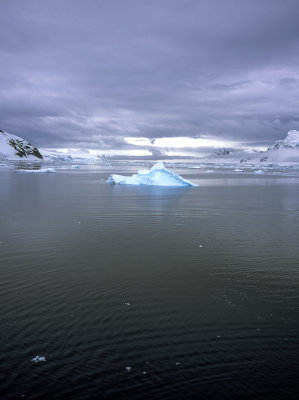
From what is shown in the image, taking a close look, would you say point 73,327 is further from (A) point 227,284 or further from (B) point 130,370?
(A) point 227,284

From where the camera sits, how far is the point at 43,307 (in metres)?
5.91

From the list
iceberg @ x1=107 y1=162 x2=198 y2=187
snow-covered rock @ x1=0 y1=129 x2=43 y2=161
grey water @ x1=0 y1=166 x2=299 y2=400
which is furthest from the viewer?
snow-covered rock @ x1=0 y1=129 x2=43 y2=161

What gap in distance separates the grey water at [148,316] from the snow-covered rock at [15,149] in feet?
490

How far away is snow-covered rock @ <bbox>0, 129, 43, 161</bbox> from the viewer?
15068cm

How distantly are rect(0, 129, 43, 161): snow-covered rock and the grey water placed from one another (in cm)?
14950

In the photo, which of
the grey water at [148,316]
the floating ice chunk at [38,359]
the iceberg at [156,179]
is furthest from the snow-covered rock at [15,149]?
the floating ice chunk at [38,359]

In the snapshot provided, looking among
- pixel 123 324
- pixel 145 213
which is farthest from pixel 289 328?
pixel 145 213

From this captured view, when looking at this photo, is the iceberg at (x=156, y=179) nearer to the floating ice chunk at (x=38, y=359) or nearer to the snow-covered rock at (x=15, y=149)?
the floating ice chunk at (x=38, y=359)

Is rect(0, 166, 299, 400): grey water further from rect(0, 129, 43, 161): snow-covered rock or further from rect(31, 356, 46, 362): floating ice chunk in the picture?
rect(0, 129, 43, 161): snow-covered rock

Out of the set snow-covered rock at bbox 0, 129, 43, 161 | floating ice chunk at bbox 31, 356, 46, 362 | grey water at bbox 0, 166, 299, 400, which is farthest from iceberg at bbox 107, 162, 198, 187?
snow-covered rock at bbox 0, 129, 43, 161

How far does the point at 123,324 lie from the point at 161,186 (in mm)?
31446

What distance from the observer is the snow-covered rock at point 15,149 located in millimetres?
150675

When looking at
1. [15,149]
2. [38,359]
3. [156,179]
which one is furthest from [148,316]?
[15,149]

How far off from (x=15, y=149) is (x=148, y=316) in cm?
16604
